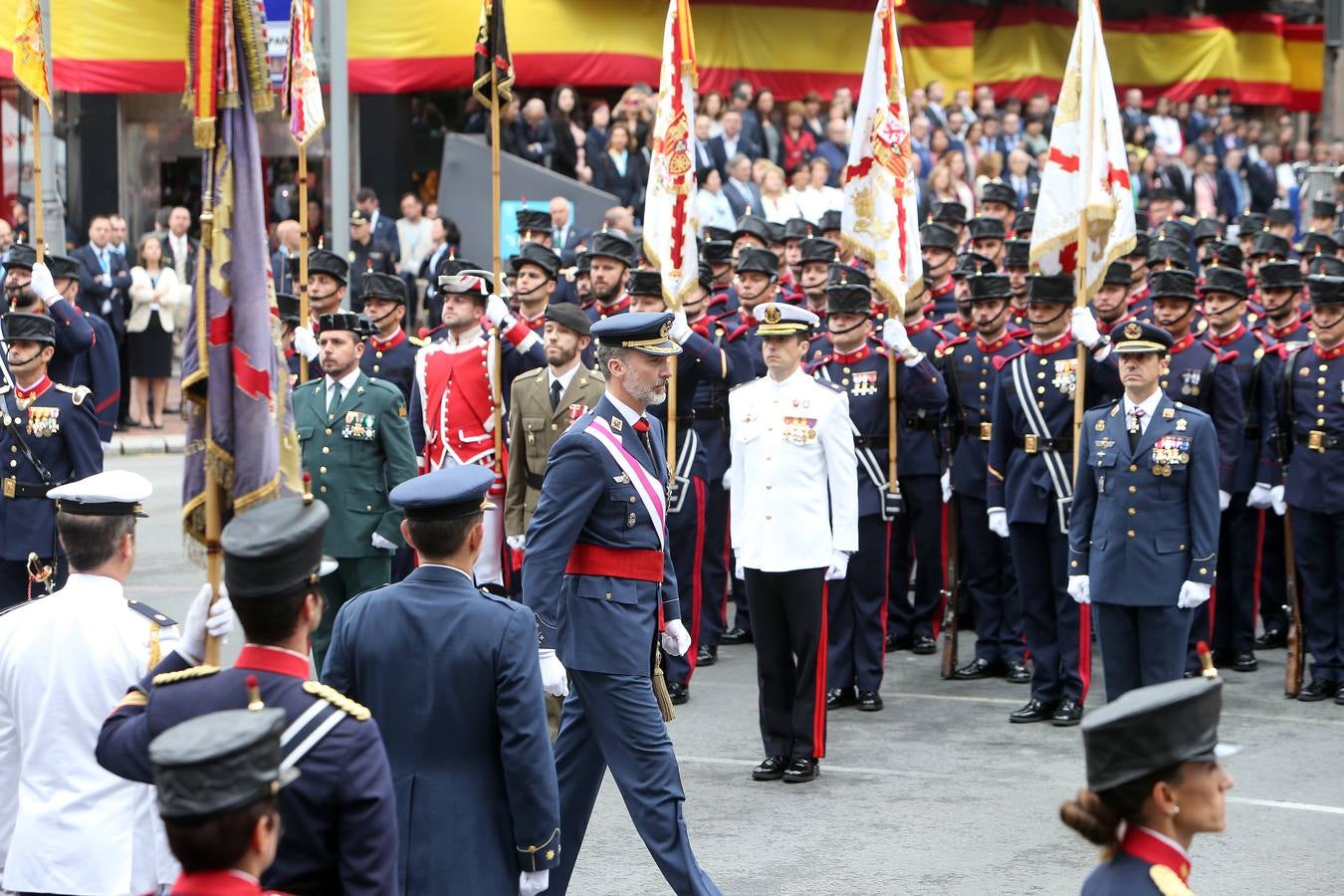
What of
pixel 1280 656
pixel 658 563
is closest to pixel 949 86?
pixel 1280 656

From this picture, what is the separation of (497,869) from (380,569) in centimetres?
472

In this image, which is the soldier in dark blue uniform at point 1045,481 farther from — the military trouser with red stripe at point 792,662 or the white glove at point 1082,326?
the military trouser with red stripe at point 792,662

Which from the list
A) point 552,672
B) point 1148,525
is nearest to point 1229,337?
point 1148,525

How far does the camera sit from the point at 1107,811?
3.77 metres

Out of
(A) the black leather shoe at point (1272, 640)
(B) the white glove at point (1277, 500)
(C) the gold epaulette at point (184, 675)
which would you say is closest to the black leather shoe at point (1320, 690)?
(B) the white glove at point (1277, 500)

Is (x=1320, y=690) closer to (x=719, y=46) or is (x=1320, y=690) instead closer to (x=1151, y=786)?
(x=1151, y=786)

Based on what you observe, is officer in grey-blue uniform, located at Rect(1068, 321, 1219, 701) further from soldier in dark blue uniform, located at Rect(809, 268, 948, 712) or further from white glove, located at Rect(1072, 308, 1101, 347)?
soldier in dark blue uniform, located at Rect(809, 268, 948, 712)

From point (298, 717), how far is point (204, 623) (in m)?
0.38

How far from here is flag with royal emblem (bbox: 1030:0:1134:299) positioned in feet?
33.2

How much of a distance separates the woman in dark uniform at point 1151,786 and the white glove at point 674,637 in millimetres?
3364

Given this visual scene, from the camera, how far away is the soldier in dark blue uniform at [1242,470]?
36.8 ft

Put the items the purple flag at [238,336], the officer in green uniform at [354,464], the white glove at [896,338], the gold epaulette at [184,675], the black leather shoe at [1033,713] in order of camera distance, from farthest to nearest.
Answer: the white glove at [896,338] → the black leather shoe at [1033,713] → the officer in green uniform at [354,464] → the purple flag at [238,336] → the gold epaulette at [184,675]

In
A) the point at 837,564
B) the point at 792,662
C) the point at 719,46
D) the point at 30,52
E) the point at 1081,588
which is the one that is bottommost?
the point at 792,662

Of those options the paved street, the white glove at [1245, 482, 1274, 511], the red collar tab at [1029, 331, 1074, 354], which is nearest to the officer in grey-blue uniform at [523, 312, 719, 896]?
the paved street
